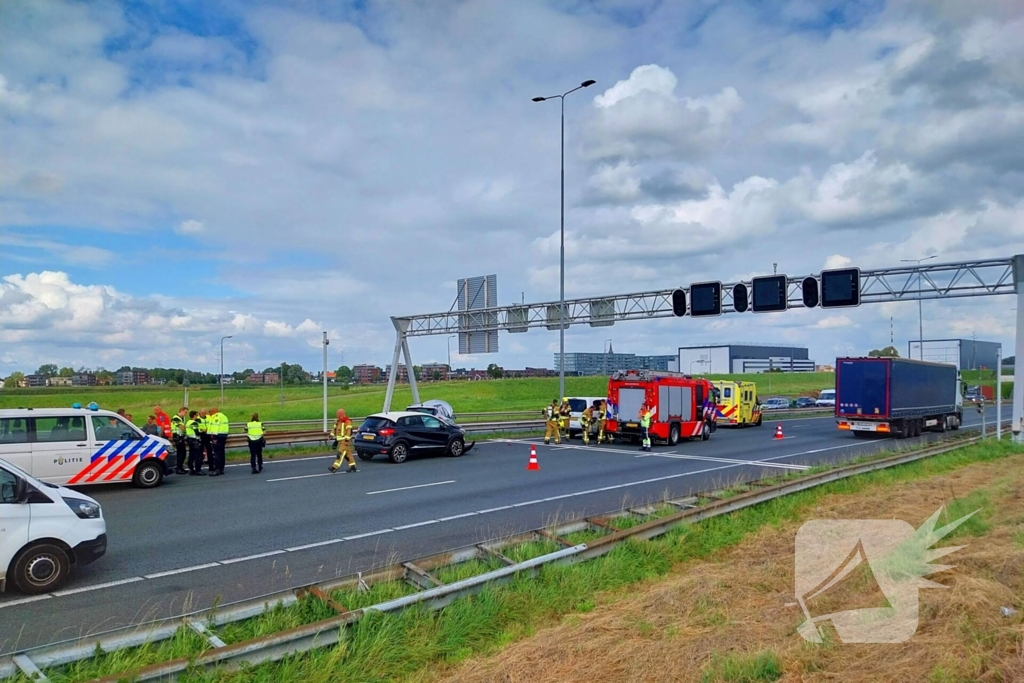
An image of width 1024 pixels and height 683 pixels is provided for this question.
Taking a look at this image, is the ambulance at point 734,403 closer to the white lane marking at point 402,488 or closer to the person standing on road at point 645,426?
the person standing on road at point 645,426

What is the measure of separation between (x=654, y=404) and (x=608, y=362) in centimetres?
8452

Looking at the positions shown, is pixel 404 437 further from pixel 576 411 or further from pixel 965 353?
pixel 965 353

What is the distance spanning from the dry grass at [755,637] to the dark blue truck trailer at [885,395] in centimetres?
2290

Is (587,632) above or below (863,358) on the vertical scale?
below

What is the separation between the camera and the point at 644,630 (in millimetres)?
6105

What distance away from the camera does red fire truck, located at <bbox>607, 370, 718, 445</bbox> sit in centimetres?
2669

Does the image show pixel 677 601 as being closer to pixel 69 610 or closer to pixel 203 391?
pixel 69 610

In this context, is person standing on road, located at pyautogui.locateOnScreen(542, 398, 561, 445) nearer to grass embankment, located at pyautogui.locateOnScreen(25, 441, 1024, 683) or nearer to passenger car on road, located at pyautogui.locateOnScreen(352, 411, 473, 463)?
passenger car on road, located at pyautogui.locateOnScreen(352, 411, 473, 463)

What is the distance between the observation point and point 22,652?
200 inches

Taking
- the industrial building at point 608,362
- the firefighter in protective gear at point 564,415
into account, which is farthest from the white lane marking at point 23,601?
the industrial building at point 608,362

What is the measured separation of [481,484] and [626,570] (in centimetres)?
860

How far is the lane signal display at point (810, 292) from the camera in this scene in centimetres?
2700

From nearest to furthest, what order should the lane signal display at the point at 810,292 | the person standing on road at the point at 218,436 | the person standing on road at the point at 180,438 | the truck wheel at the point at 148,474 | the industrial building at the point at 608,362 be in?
the truck wheel at the point at 148,474
the person standing on road at the point at 218,436
the person standing on road at the point at 180,438
the lane signal display at the point at 810,292
the industrial building at the point at 608,362

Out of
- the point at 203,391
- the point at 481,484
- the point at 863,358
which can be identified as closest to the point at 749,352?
the point at 203,391
